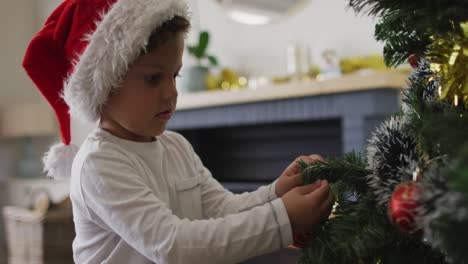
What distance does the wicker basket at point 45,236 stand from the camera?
243 cm

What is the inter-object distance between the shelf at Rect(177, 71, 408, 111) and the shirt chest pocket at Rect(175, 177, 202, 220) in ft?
3.47

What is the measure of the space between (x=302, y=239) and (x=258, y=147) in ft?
7.02

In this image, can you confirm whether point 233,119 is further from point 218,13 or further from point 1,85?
point 1,85

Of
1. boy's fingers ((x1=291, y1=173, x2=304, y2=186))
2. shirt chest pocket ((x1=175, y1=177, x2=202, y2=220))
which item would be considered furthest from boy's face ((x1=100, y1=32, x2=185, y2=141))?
boy's fingers ((x1=291, y1=173, x2=304, y2=186))

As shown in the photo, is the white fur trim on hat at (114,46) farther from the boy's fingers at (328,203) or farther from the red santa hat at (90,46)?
the boy's fingers at (328,203)

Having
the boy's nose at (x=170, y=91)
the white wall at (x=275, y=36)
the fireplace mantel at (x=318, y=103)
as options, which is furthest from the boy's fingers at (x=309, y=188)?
the white wall at (x=275, y=36)

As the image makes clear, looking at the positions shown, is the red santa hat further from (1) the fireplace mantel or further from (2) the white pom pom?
(1) the fireplace mantel

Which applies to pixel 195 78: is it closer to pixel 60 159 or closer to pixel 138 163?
pixel 60 159

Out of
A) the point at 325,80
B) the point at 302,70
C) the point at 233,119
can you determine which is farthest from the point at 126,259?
the point at 302,70

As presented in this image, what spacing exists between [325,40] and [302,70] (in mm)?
202

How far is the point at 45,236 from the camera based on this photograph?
2428 millimetres

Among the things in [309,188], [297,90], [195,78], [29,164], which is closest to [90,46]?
[309,188]

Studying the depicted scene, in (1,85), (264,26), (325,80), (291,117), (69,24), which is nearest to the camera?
(69,24)

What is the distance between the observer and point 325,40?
7.89ft
